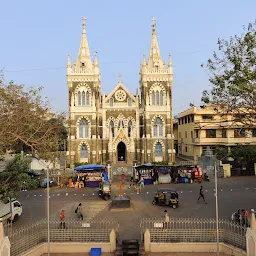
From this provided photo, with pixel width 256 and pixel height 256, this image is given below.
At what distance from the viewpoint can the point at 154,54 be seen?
1732 inches

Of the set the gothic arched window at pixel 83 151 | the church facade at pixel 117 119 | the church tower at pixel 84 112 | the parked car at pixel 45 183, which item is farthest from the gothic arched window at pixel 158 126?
the parked car at pixel 45 183

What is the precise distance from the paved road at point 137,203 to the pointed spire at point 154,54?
19.6 metres

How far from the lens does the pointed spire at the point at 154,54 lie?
1705 inches

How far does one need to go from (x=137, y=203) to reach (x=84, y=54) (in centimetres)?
2747

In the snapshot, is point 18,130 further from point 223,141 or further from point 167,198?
point 223,141

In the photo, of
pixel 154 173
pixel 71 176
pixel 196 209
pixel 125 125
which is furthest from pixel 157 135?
pixel 196 209

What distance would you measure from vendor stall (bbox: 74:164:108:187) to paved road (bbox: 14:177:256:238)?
151cm

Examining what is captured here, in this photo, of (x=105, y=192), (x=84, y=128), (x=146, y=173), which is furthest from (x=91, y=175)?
(x=84, y=128)

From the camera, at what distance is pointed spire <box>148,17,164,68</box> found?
43.3 meters

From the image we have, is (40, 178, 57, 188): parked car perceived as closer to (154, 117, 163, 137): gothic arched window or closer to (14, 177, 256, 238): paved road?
(14, 177, 256, 238): paved road

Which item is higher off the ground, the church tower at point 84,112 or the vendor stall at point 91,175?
the church tower at point 84,112

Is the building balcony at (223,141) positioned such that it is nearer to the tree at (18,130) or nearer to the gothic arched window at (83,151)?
the gothic arched window at (83,151)

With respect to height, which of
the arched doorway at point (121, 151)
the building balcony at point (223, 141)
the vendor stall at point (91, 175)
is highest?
the building balcony at point (223, 141)

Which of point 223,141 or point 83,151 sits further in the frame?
point 83,151
